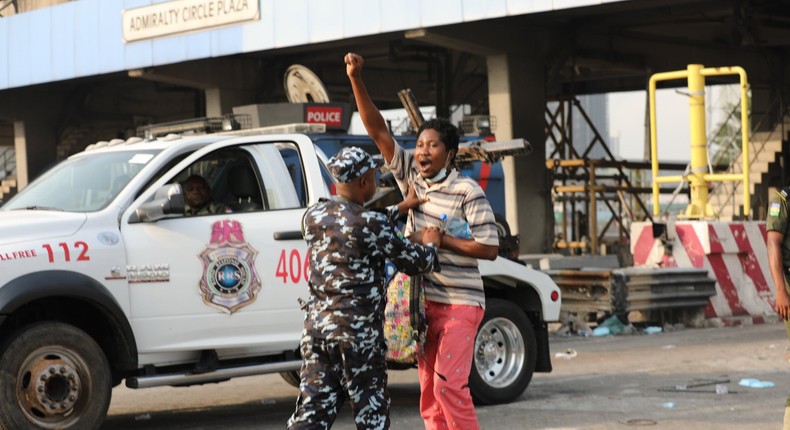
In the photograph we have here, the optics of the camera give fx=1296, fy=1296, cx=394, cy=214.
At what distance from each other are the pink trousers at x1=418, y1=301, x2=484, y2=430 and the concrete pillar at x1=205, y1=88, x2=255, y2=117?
2513 cm

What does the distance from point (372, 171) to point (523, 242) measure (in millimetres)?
21741

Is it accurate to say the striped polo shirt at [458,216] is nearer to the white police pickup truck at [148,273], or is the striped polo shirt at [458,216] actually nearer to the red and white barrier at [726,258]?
the white police pickup truck at [148,273]

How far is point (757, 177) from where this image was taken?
32.8m

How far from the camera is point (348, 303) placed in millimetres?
5781

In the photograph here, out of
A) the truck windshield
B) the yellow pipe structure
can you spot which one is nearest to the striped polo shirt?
the truck windshield

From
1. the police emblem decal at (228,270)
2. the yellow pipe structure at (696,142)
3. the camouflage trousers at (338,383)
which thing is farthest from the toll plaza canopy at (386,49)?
the camouflage trousers at (338,383)

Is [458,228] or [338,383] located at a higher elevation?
[458,228]

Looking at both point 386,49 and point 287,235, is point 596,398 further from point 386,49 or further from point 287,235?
point 386,49

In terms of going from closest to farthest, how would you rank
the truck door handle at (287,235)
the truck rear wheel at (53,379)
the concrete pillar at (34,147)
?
the truck rear wheel at (53,379) → the truck door handle at (287,235) → the concrete pillar at (34,147)

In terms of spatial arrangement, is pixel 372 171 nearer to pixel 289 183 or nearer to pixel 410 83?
pixel 289 183

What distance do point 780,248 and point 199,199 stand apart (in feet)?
13.3

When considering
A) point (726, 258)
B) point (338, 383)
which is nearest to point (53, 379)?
point (338, 383)

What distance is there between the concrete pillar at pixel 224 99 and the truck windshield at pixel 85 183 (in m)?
21.6

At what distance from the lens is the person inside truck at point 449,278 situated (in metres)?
6.14
